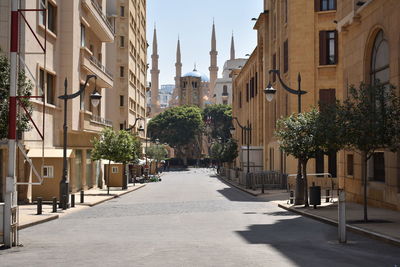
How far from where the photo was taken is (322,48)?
135ft

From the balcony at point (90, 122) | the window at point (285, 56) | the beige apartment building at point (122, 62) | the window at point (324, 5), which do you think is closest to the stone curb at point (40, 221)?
the balcony at point (90, 122)

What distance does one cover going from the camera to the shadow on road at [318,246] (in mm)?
10672

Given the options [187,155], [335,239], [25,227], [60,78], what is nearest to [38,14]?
[60,78]

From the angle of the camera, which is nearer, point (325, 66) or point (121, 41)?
point (325, 66)

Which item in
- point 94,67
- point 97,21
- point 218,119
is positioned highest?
point 97,21

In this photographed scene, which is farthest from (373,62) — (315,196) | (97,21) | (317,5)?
(97,21)

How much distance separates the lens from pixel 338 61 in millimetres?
40781

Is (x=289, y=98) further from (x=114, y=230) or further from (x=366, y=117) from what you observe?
(x=114, y=230)

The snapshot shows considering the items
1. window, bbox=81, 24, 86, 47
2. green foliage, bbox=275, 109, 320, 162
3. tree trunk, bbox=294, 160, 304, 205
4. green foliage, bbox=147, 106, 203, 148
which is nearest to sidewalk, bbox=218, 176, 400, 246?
tree trunk, bbox=294, 160, 304, 205

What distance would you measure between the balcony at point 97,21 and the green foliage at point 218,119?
87552 mm

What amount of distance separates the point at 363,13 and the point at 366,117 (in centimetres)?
964

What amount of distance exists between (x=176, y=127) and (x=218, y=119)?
16.8 metres

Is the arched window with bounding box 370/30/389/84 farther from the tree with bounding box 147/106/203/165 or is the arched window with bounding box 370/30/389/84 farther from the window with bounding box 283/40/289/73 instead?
the tree with bounding box 147/106/203/165

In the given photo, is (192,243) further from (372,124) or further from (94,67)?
(94,67)
